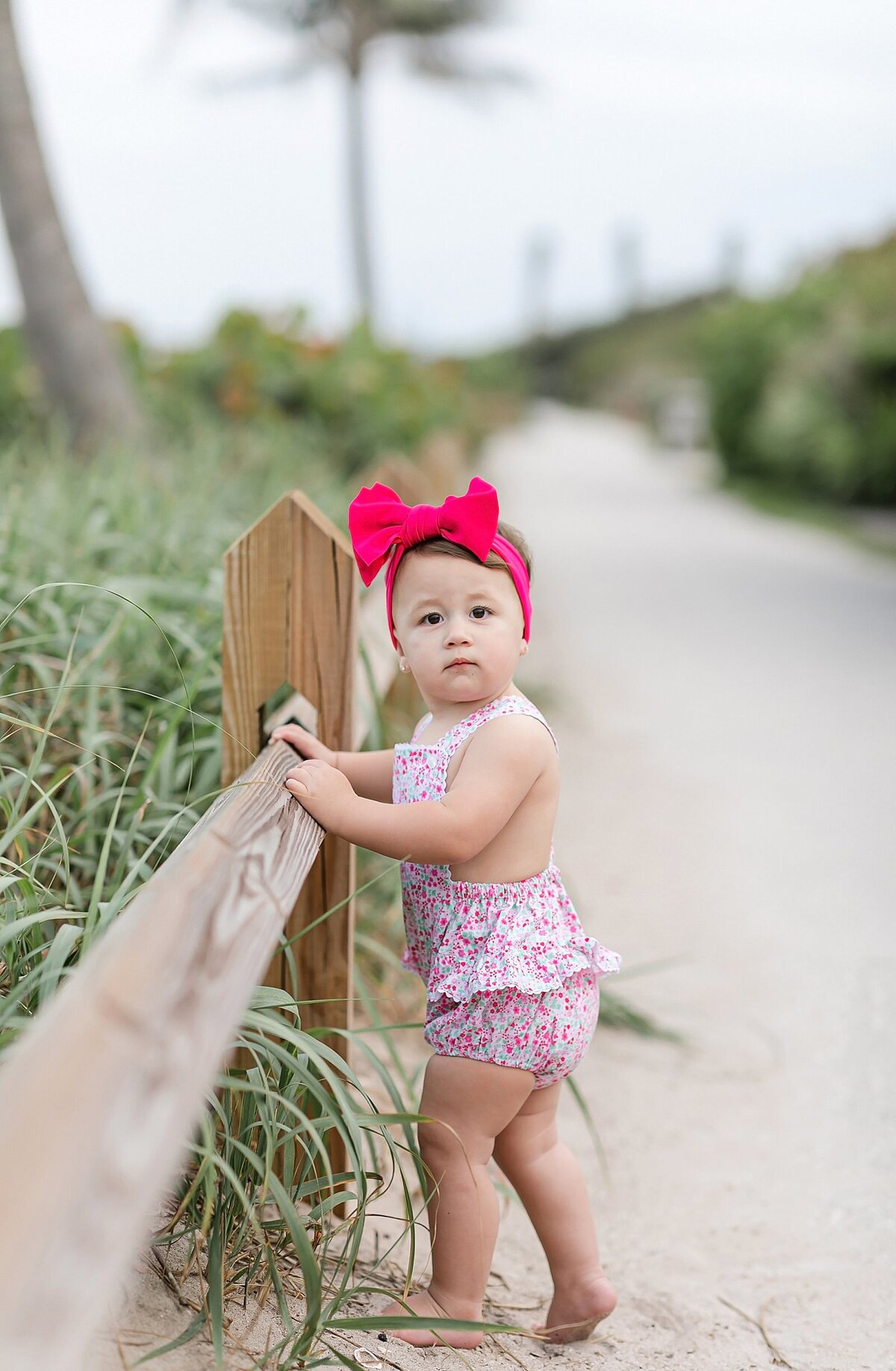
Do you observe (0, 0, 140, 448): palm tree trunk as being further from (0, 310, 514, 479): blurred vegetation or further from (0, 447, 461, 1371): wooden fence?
(0, 447, 461, 1371): wooden fence

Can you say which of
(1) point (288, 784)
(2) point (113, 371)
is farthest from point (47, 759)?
(2) point (113, 371)

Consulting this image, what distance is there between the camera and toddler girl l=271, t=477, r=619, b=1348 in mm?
1776

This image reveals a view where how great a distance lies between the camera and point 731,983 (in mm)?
3465

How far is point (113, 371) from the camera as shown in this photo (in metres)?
6.83

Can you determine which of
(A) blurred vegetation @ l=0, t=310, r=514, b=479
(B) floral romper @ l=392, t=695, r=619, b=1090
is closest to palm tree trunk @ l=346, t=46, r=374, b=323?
(A) blurred vegetation @ l=0, t=310, r=514, b=479

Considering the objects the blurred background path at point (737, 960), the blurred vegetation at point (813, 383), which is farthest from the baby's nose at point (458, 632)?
the blurred vegetation at point (813, 383)

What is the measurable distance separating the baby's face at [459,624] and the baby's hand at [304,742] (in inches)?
8.6

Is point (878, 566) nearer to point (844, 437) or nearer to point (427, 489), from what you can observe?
point (844, 437)

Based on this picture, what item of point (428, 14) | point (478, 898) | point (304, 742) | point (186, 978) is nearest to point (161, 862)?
point (304, 742)

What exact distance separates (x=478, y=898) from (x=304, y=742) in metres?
0.37

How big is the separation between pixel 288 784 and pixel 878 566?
1031 cm

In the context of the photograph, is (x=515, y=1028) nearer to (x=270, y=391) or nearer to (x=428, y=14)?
(x=270, y=391)

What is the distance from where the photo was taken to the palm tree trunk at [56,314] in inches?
254

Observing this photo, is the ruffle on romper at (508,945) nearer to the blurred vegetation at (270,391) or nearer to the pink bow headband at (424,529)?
the pink bow headband at (424,529)
